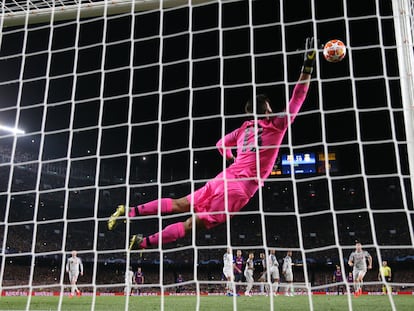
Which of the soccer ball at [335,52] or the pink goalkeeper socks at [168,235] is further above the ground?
the soccer ball at [335,52]

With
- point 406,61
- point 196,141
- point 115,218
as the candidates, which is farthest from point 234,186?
point 196,141

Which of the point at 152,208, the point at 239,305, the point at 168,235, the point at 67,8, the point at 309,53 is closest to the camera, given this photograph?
the point at 309,53

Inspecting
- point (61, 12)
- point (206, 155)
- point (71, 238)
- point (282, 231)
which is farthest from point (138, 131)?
point (61, 12)

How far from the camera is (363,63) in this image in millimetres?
13844

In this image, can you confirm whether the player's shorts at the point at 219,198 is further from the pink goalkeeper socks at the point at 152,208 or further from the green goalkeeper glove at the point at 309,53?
the green goalkeeper glove at the point at 309,53

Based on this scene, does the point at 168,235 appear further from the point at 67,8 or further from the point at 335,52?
the point at 67,8

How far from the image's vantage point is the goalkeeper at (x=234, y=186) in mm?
4695

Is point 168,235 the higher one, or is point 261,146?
point 261,146

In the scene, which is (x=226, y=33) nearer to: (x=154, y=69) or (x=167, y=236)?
(x=154, y=69)

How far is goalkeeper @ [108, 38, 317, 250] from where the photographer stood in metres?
4.70

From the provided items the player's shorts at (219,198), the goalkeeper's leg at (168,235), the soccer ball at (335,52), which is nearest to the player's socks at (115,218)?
the goalkeeper's leg at (168,235)

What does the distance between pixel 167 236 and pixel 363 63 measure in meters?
10.9

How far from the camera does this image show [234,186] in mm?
4789

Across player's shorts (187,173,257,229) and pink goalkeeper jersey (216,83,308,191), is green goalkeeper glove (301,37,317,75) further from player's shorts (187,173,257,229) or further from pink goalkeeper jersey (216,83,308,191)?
player's shorts (187,173,257,229)
